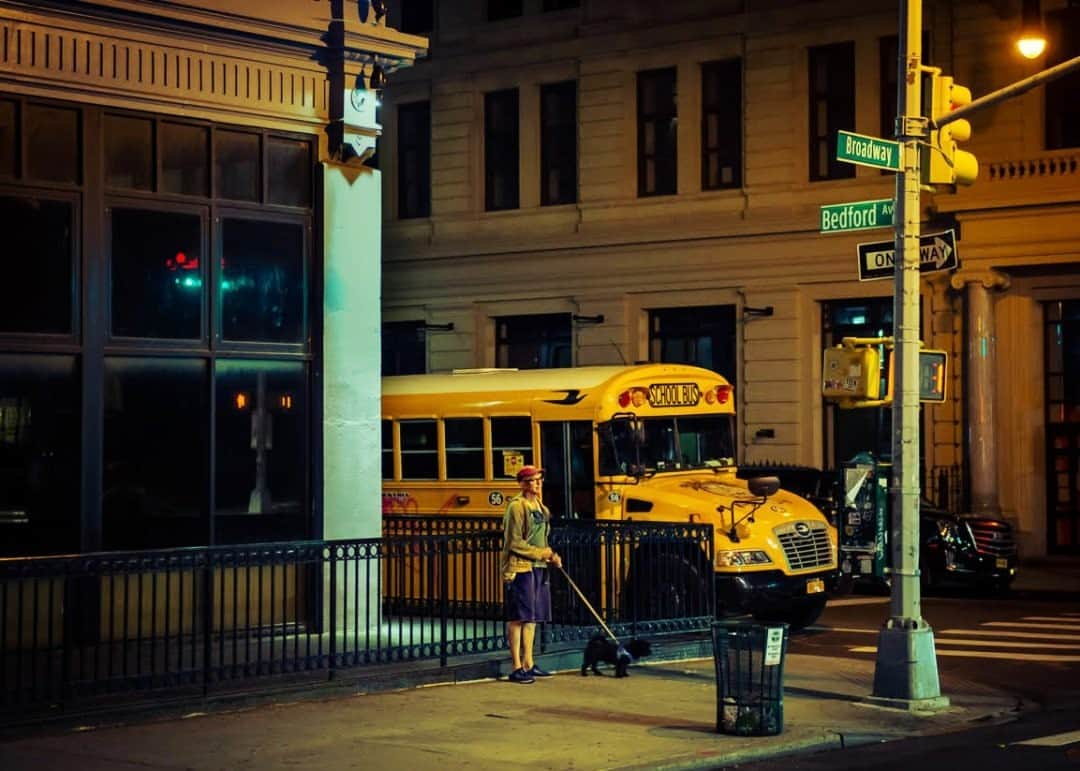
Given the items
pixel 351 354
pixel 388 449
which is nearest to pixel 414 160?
pixel 388 449

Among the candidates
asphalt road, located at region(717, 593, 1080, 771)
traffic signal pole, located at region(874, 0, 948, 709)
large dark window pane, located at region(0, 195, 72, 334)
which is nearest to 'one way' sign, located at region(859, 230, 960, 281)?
traffic signal pole, located at region(874, 0, 948, 709)

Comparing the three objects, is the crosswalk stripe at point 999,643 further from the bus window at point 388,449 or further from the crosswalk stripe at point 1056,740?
the bus window at point 388,449

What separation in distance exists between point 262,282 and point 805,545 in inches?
265

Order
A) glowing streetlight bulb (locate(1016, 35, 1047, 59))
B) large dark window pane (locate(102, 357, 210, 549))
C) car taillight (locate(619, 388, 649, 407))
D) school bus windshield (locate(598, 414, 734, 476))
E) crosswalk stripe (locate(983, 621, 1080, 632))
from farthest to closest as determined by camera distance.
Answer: glowing streetlight bulb (locate(1016, 35, 1047, 59)), crosswalk stripe (locate(983, 621, 1080, 632)), car taillight (locate(619, 388, 649, 407)), school bus windshield (locate(598, 414, 734, 476)), large dark window pane (locate(102, 357, 210, 549))

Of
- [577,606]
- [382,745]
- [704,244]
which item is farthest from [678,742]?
[704,244]

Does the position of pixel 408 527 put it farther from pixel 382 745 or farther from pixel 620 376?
pixel 382 745

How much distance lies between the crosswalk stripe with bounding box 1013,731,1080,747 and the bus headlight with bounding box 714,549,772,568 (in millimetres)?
5751

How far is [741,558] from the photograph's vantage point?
18.5m

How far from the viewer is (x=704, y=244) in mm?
34906

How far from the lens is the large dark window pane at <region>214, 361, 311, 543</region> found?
17.0 metres

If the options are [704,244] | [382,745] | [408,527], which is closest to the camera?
[382,745]

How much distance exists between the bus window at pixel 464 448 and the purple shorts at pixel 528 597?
6687 mm

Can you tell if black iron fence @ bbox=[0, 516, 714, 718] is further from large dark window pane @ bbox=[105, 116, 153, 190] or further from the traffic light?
the traffic light

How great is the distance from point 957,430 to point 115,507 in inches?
787
